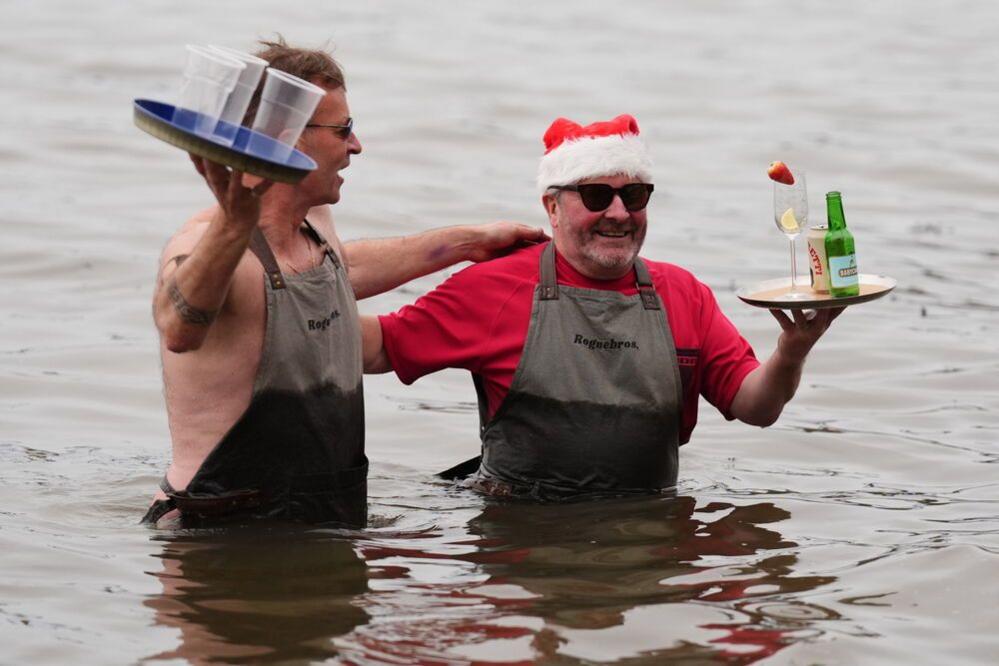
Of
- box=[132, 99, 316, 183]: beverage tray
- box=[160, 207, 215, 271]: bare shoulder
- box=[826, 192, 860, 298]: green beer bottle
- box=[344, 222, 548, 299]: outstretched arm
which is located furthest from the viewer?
box=[344, 222, 548, 299]: outstretched arm

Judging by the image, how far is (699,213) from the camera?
14203 millimetres

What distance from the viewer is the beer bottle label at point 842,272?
19.5 ft

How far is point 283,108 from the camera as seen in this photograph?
519cm

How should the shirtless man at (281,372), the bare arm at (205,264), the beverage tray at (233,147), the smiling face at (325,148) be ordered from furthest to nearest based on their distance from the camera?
the smiling face at (325,148)
the shirtless man at (281,372)
the bare arm at (205,264)
the beverage tray at (233,147)

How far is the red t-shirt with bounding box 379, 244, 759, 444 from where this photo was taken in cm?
657

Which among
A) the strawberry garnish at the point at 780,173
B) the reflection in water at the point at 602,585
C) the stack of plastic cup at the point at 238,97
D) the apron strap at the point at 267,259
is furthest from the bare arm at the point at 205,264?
the strawberry garnish at the point at 780,173

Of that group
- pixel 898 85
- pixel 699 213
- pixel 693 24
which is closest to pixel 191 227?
pixel 699 213

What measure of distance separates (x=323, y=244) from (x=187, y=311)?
0.95m

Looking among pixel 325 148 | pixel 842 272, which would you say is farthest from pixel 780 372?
pixel 325 148

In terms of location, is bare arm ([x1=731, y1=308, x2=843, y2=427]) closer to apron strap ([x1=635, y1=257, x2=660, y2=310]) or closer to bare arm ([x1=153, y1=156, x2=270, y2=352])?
apron strap ([x1=635, y1=257, x2=660, y2=310])

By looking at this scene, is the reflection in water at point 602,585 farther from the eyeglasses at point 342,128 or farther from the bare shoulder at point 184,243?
the eyeglasses at point 342,128

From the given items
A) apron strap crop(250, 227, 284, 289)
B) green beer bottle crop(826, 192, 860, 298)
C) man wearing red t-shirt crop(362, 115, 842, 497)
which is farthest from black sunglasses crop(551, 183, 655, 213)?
apron strap crop(250, 227, 284, 289)

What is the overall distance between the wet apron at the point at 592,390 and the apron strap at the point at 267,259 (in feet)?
3.80

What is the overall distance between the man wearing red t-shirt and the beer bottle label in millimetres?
542
